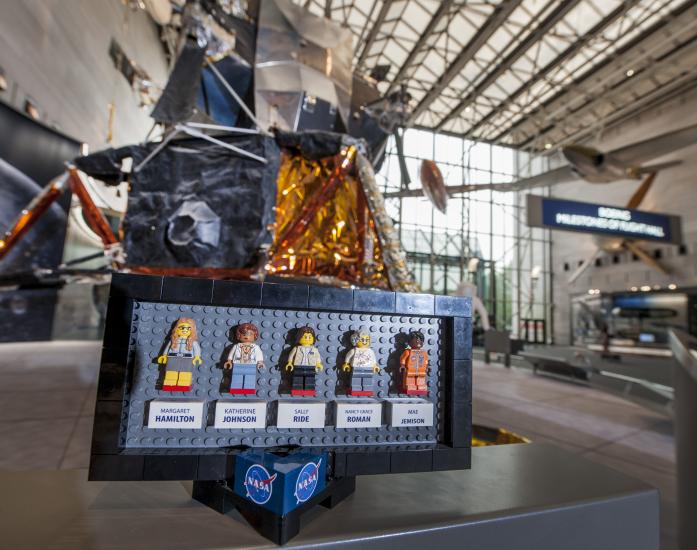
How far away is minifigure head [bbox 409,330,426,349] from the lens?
89 cm

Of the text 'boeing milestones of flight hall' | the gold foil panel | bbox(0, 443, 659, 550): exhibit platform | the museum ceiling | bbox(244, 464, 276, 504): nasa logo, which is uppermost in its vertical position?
the museum ceiling

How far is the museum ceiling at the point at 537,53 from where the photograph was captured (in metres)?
10.2

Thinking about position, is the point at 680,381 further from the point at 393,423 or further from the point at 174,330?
the point at 174,330

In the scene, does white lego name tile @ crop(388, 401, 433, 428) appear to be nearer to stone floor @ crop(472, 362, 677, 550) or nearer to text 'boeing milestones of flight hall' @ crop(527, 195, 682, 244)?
stone floor @ crop(472, 362, 677, 550)

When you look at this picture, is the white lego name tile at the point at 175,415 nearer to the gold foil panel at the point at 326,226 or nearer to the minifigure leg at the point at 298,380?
the minifigure leg at the point at 298,380

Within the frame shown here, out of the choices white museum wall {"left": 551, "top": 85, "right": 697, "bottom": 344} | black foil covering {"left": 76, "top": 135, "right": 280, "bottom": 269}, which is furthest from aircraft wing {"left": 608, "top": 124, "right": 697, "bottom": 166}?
black foil covering {"left": 76, "top": 135, "right": 280, "bottom": 269}

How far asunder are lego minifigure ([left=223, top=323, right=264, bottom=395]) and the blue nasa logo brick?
0.41 feet

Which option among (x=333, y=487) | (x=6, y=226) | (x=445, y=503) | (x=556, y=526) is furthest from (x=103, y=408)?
(x=6, y=226)

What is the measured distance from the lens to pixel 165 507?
81cm

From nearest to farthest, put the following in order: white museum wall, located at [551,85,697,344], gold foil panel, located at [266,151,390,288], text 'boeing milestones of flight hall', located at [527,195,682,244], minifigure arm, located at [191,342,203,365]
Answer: minifigure arm, located at [191,342,203,365] → gold foil panel, located at [266,151,390,288] → text 'boeing milestones of flight hall', located at [527,195,682,244] → white museum wall, located at [551,85,697,344]

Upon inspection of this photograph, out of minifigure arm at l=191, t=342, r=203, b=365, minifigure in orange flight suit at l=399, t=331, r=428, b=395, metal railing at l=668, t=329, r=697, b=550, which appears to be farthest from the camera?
metal railing at l=668, t=329, r=697, b=550

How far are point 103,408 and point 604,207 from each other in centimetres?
826

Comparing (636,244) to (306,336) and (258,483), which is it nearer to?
(306,336)

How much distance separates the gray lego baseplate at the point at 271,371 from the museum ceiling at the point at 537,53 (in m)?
9.36
